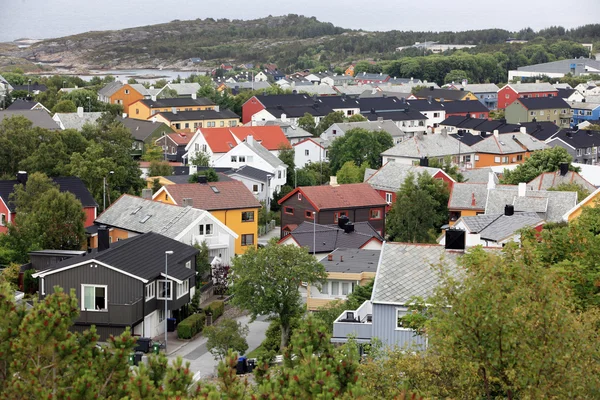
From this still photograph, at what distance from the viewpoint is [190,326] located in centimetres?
2845

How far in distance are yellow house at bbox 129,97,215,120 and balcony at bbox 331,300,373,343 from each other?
6171 cm

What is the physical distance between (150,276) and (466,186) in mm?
20300

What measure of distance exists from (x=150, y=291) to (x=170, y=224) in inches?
289

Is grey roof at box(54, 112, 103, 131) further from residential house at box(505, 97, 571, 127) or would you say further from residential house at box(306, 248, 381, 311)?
residential house at box(505, 97, 571, 127)

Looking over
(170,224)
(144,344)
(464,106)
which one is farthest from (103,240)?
(464,106)

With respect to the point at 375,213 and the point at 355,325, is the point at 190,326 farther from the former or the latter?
the point at 375,213

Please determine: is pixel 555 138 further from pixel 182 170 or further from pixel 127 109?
pixel 127 109

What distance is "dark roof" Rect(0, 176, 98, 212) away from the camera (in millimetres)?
38812

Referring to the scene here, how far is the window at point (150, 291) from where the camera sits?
28.3 meters

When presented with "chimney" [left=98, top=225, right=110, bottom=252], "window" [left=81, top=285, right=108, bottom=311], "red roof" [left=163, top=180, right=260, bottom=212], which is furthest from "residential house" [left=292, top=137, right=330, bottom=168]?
"window" [left=81, top=285, right=108, bottom=311]

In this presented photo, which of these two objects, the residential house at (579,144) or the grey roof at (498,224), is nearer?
the grey roof at (498,224)

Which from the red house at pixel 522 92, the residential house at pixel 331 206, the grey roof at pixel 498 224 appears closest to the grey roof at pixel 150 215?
the residential house at pixel 331 206

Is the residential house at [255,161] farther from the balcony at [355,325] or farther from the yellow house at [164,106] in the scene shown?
the yellow house at [164,106]

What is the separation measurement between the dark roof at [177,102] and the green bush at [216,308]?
189 feet
